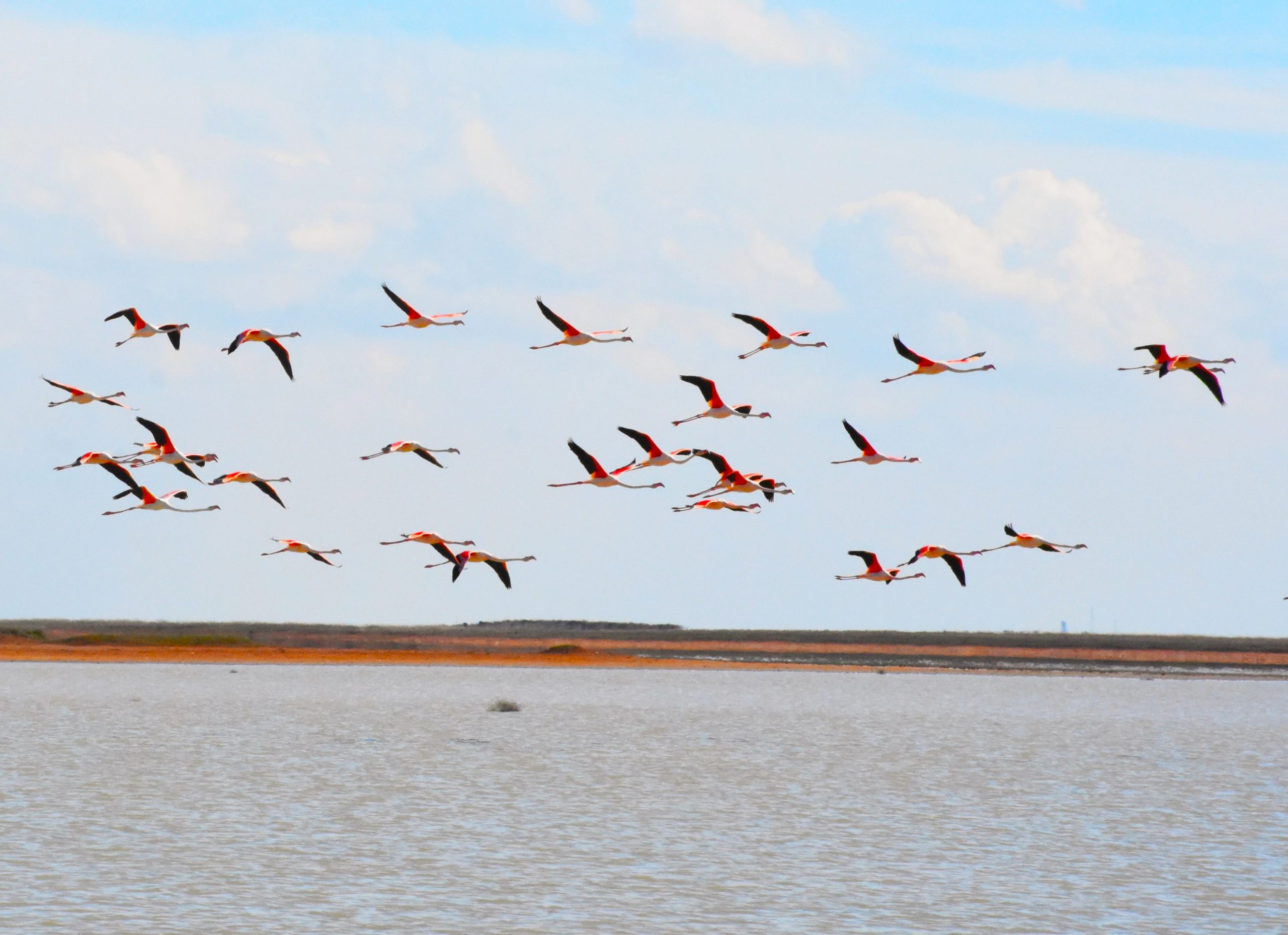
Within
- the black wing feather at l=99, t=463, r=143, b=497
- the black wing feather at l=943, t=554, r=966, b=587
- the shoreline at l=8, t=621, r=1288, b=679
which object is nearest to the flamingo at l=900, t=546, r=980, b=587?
the black wing feather at l=943, t=554, r=966, b=587

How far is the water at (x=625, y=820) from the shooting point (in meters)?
23.4

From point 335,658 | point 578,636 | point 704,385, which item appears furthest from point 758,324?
point 578,636

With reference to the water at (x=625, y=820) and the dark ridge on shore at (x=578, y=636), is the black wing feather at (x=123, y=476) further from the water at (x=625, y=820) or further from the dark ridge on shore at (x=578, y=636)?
the dark ridge on shore at (x=578, y=636)

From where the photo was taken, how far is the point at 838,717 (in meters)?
62.2

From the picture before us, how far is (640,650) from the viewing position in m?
118

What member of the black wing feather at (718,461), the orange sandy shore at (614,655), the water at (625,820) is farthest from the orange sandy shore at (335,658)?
the black wing feather at (718,461)

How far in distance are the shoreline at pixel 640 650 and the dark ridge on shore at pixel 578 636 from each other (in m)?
0.34

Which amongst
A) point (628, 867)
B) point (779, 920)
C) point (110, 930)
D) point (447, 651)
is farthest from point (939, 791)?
point (447, 651)

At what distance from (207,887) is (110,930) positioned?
11.6 feet

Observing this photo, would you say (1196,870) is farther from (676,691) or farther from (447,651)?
(447,651)

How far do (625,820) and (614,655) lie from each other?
3018 inches

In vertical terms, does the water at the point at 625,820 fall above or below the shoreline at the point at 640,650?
below

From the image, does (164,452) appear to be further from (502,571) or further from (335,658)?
(335,658)

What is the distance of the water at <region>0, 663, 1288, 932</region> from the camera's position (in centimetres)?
2338
